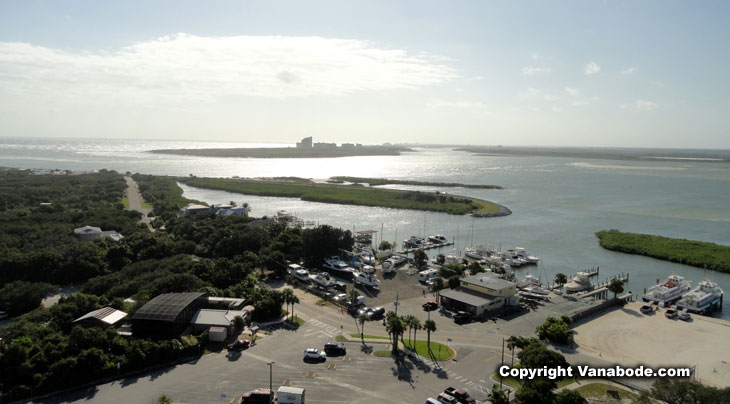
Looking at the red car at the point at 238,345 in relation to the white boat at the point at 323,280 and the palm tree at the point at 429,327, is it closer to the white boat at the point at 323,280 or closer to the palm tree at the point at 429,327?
the palm tree at the point at 429,327

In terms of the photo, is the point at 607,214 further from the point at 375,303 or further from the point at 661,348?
the point at 375,303

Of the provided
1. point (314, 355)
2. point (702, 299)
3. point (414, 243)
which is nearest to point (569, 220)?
point (414, 243)

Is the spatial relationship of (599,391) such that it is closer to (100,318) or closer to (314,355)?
(314,355)

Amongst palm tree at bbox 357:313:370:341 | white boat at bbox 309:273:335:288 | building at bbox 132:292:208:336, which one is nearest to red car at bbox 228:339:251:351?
building at bbox 132:292:208:336

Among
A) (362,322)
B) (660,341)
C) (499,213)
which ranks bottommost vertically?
(660,341)

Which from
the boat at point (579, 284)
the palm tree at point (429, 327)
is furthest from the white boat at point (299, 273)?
the boat at point (579, 284)
